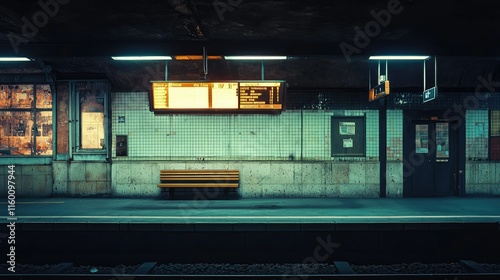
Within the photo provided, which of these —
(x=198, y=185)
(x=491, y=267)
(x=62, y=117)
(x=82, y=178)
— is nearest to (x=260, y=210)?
(x=198, y=185)

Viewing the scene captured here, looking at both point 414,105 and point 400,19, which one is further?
point 414,105

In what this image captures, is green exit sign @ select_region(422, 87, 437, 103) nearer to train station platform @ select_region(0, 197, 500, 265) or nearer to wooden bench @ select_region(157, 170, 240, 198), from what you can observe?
train station platform @ select_region(0, 197, 500, 265)

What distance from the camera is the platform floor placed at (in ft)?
22.1

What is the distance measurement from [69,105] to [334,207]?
7.94 metres

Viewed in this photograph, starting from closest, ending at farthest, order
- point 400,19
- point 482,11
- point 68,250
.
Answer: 1. point 482,11
2. point 400,19
3. point 68,250

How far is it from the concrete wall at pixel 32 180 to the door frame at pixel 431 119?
10.3m

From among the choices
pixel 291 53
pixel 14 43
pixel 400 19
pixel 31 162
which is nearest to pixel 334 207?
pixel 291 53

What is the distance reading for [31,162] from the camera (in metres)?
9.97

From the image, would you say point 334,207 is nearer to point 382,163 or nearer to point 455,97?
point 382,163

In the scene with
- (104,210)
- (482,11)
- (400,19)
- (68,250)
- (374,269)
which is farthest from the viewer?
(104,210)

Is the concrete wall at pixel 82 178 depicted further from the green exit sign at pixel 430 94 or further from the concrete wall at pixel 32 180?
the green exit sign at pixel 430 94

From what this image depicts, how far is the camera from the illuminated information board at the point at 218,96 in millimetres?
7785

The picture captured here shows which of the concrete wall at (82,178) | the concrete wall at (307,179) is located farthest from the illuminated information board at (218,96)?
the concrete wall at (82,178)

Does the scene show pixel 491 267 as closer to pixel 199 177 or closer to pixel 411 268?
pixel 411 268
